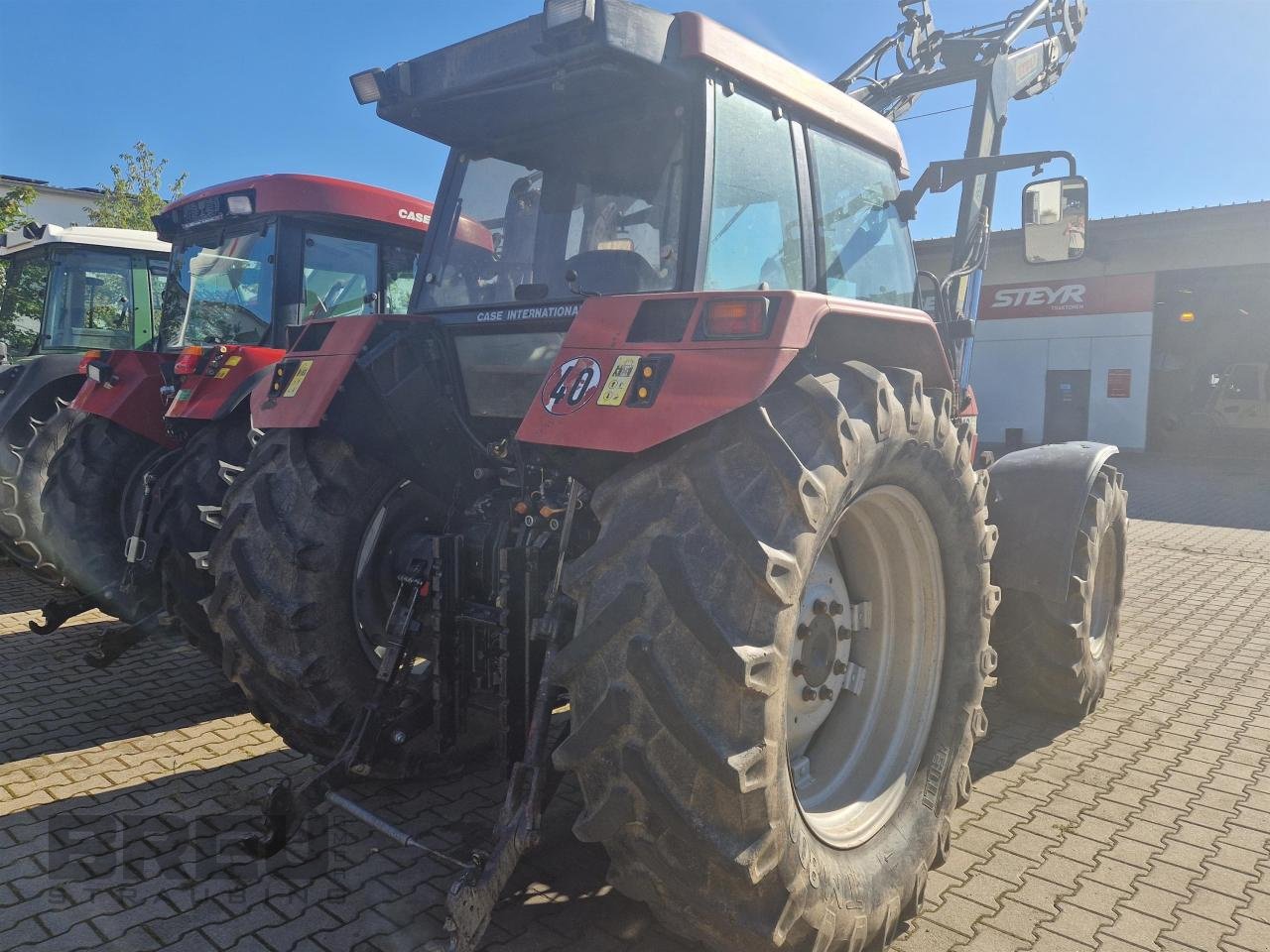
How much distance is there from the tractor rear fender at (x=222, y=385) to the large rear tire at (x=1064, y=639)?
376 centimetres

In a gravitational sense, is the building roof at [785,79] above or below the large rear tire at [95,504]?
above

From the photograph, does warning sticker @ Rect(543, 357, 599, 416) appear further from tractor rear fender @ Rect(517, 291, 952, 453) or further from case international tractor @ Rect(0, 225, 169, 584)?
case international tractor @ Rect(0, 225, 169, 584)

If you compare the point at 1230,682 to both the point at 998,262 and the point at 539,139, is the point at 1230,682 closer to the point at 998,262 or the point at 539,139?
the point at 539,139

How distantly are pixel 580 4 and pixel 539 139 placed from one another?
848 mm

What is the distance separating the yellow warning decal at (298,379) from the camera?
3.13 m

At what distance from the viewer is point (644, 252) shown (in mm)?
2809

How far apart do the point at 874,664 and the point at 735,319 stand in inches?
52.9

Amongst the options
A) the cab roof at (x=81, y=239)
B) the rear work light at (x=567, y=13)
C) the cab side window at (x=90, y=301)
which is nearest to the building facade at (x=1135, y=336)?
the cab roof at (x=81, y=239)

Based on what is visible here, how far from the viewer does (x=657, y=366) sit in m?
2.18

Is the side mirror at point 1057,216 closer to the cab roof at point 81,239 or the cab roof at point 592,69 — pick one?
the cab roof at point 592,69

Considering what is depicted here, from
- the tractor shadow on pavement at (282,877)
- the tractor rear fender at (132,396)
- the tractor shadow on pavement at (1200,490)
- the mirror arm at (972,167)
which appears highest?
the mirror arm at (972,167)

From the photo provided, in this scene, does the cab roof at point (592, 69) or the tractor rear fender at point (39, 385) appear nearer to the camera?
the cab roof at point (592, 69)

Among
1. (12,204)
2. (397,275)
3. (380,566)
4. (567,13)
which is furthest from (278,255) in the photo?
(12,204)

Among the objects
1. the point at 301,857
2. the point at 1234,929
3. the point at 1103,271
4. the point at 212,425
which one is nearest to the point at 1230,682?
the point at 1234,929
